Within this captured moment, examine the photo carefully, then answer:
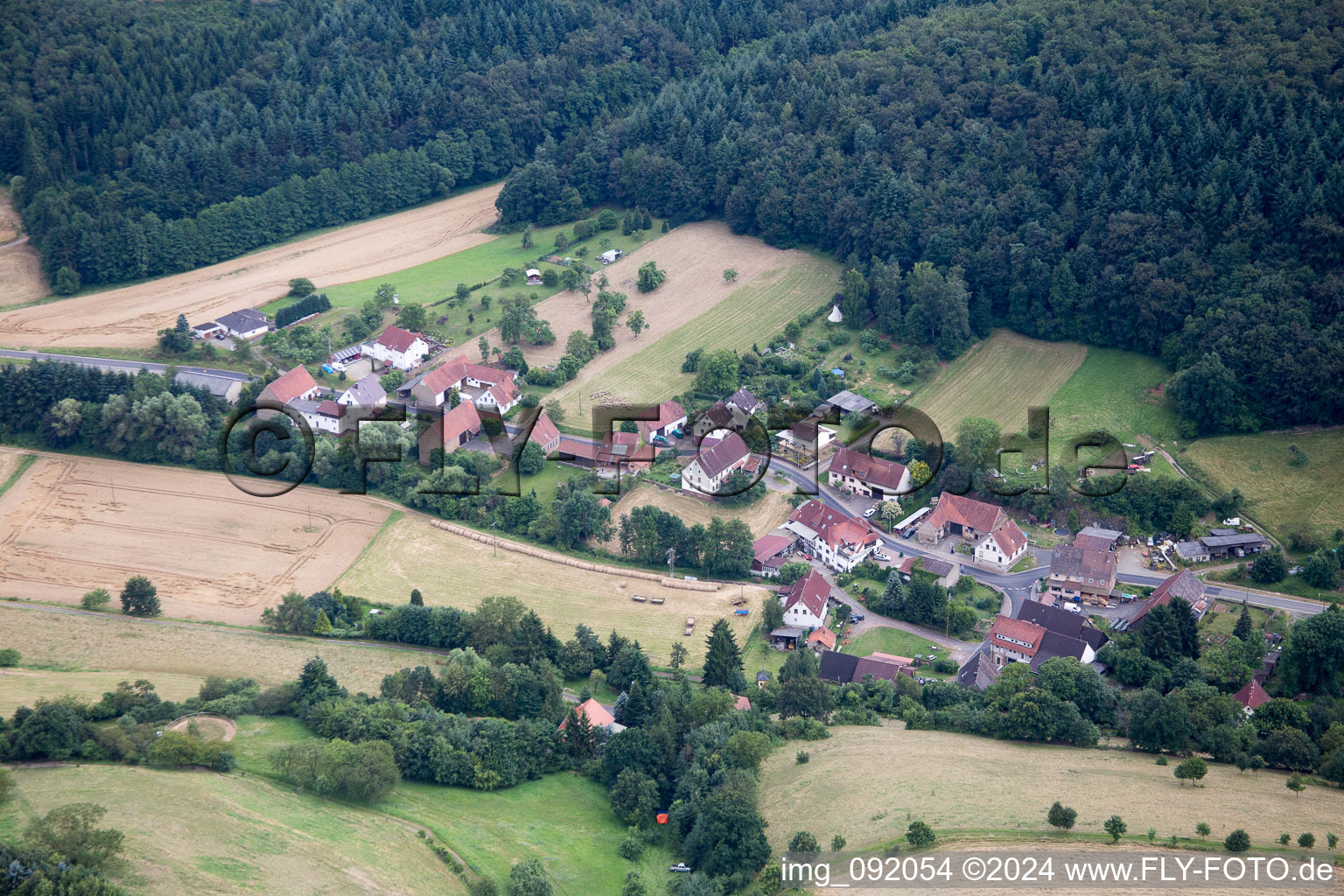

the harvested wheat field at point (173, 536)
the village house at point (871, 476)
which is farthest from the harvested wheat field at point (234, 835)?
the village house at point (871, 476)

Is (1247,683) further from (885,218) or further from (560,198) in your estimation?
(560,198)

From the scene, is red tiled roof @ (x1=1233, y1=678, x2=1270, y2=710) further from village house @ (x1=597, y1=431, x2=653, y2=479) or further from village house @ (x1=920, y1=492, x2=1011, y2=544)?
village house @ (x1=597, y1=431, x2=653, y2=479)

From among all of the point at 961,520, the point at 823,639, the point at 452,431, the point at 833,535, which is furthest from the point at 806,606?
the point at 452,431

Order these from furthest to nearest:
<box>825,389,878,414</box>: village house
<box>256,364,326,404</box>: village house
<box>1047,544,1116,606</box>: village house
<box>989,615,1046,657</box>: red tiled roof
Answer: <box>256,364,326,404</box>: village house
<box>825,389,878,414</box>: village house
<box>1047,544,1116,606</box>: village house
<box>989,615,1046,657</box>: red tiled roof

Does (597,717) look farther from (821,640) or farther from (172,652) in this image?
(172,652)

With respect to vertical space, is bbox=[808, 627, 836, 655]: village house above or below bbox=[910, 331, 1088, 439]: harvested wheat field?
below

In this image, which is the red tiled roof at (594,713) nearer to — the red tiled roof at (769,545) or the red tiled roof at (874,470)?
the red tiled roof at (769,545)

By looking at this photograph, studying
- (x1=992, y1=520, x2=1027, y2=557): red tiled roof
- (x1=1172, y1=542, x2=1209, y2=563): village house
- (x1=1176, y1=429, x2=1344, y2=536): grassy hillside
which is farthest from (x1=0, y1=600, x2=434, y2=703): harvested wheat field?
(x1=1176, y1=429, x2=1344, y2=536): grassy hillside
